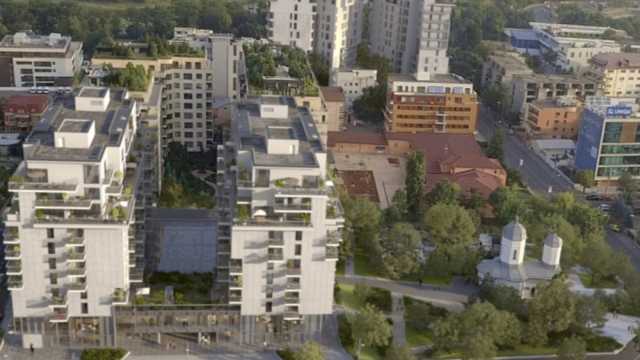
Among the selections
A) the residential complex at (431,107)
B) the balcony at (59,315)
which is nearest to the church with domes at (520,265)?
the balcony at (59,315)

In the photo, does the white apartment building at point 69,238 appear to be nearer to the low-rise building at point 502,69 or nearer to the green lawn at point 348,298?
the green lawn at point 348,298

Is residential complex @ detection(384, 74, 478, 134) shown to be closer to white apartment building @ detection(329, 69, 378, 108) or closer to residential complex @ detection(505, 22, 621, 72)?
white apartment building @ detection(329, 69, 378, 108)

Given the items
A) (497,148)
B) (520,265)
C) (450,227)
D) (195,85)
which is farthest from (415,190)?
(195,85)

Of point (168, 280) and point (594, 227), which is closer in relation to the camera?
point (168, 280)

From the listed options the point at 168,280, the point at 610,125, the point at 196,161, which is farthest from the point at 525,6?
the point at 168,280

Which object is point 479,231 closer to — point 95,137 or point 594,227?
point 594,227

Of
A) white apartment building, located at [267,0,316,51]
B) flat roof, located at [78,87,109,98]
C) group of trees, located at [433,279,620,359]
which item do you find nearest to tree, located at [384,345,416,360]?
group of trees, located at [433,279,620,359]

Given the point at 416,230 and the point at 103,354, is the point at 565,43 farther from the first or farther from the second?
the point at 103,354
